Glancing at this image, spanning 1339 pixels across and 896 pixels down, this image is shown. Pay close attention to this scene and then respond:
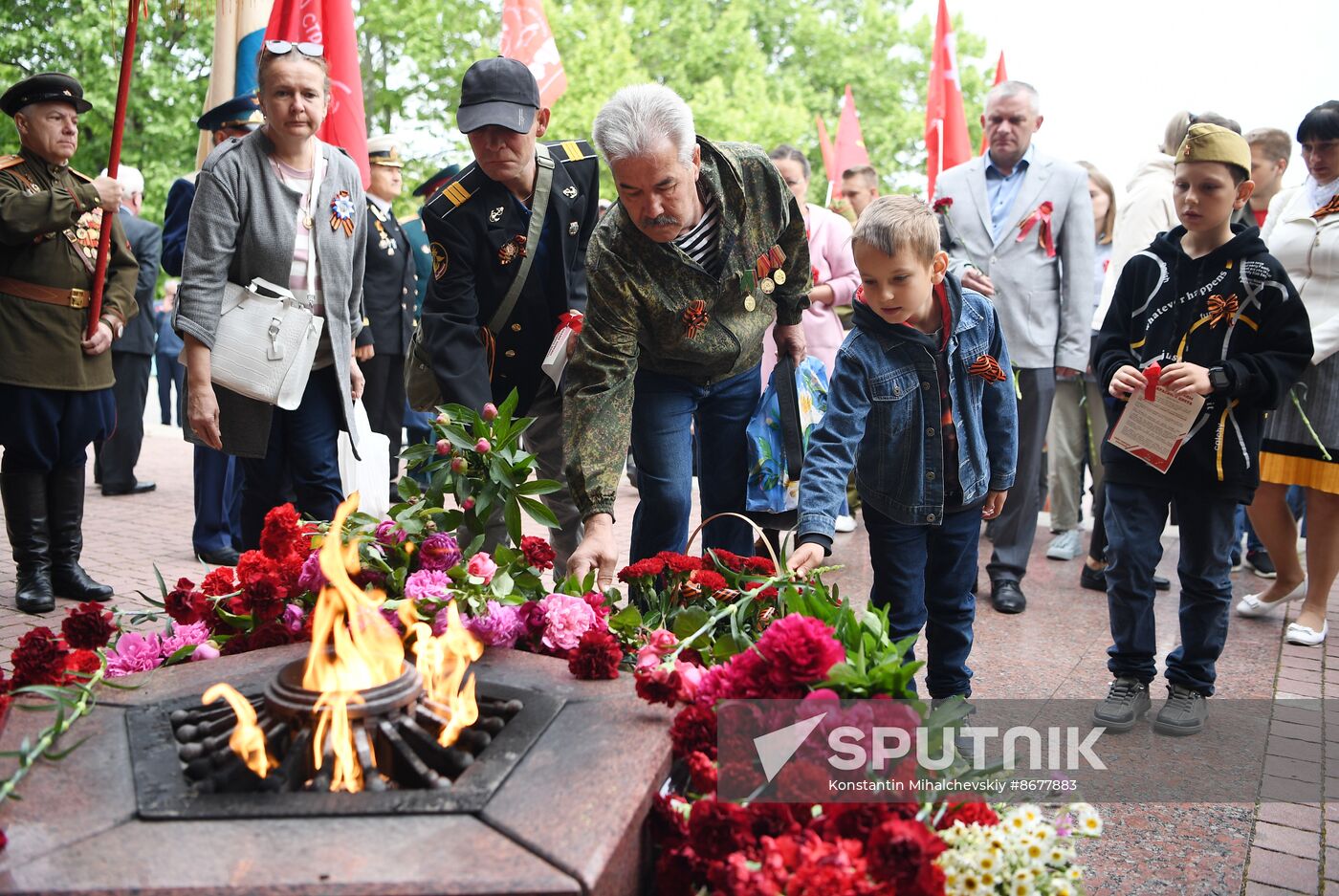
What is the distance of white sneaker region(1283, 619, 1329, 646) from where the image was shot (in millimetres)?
5078

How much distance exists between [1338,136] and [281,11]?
515cm

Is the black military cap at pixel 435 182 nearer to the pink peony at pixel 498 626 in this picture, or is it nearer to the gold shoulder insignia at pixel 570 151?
the gold shoulder insignia at pixel 570 151

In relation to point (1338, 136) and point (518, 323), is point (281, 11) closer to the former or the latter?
point (518, 323)

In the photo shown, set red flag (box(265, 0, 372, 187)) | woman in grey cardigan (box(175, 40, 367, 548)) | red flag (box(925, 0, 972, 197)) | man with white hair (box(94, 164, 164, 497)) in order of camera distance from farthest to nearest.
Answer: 1. red flag (box(925, 0, 972, 197))
2. man with white hair (box(94, 164, 164, 497))
3. red flag (box(265, 0, 372, 187))
4. woman in grey cardigan (box(175, 40, 367, 548))

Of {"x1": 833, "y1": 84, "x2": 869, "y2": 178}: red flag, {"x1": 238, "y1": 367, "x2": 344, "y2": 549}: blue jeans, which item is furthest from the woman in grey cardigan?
{"x1": 833, "y1": 84, "x2": 869, "y2": 178}: red flag

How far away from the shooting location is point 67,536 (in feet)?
17.8

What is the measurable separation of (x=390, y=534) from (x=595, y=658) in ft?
3.15

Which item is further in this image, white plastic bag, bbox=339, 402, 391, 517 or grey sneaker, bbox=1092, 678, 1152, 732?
white plastic bag, bbox=339, 402, 391, 517

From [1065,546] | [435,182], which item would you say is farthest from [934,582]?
[435,182]

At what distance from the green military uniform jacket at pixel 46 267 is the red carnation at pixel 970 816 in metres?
4.31

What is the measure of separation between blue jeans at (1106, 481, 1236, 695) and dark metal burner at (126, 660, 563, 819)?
2.39 m

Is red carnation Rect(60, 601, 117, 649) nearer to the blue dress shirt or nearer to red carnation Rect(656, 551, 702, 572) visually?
red carnation Rect(656, 551, 702, 572)

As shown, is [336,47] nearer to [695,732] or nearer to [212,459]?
[212,459]

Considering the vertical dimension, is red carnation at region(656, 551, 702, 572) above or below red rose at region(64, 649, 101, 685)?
above
